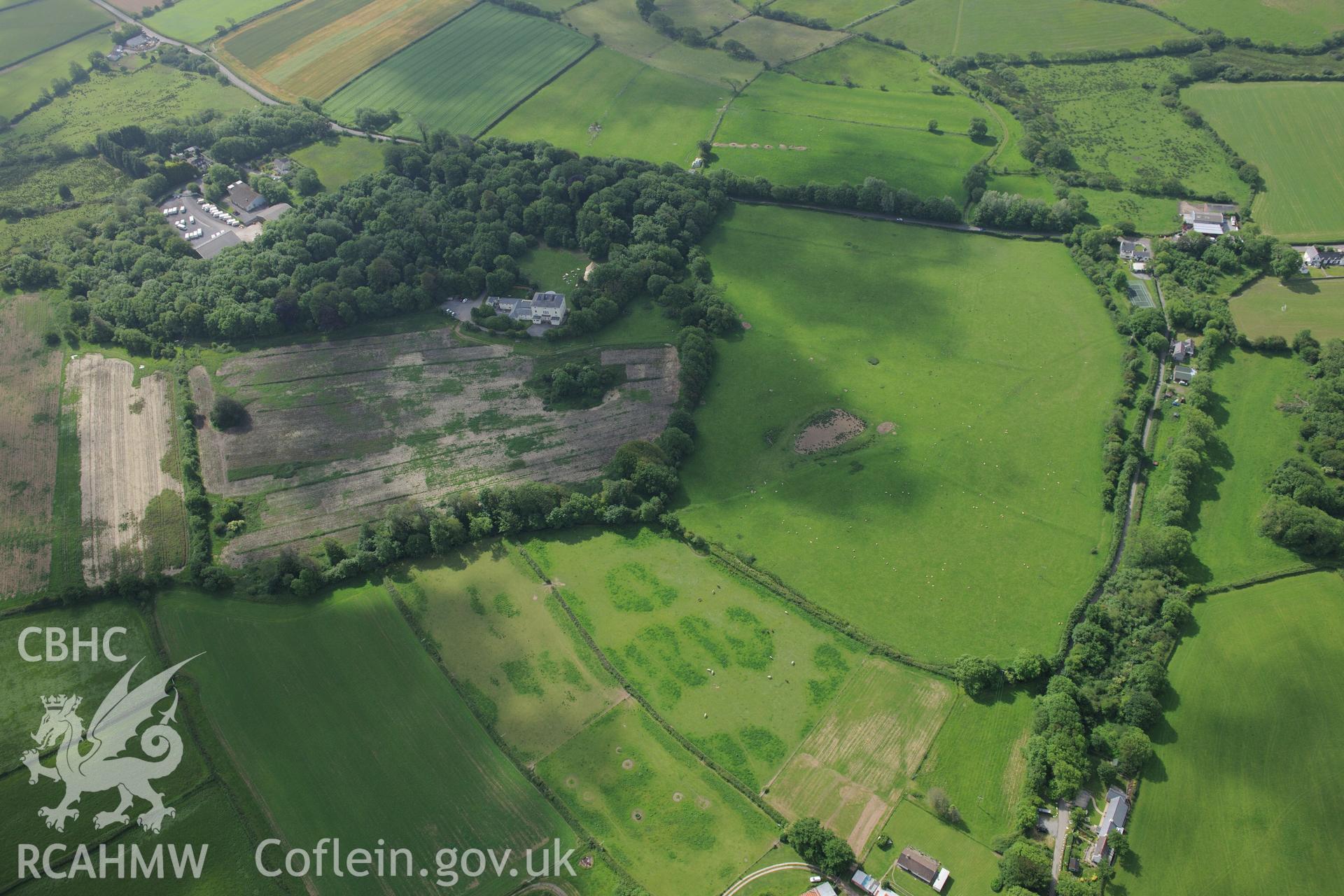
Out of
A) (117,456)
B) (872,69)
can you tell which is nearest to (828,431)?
(117,456)

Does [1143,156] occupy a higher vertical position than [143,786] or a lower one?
higher

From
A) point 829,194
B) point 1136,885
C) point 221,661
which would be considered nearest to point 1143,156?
point 829,194

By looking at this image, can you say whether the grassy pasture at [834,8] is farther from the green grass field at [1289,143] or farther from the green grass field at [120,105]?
the green grass field at [120,105]

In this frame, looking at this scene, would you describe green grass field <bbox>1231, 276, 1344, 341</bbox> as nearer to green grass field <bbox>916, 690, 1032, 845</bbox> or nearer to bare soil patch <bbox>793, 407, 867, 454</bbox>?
bare soil patch <bbox>793, 407, 867, 454</bbox>

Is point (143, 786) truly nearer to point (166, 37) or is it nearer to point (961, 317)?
point (961, 317)

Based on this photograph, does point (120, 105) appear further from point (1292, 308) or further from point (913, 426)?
point (1292, 308)

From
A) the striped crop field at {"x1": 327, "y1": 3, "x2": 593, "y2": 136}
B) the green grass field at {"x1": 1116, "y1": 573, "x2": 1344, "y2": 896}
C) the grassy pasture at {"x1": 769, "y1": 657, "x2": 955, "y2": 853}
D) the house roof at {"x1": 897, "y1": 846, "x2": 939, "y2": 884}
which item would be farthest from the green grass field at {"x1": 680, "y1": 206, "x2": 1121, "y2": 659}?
the striped crop field at {"x1": 327, "y1": 3, "x2": 593, "y2": 136}
